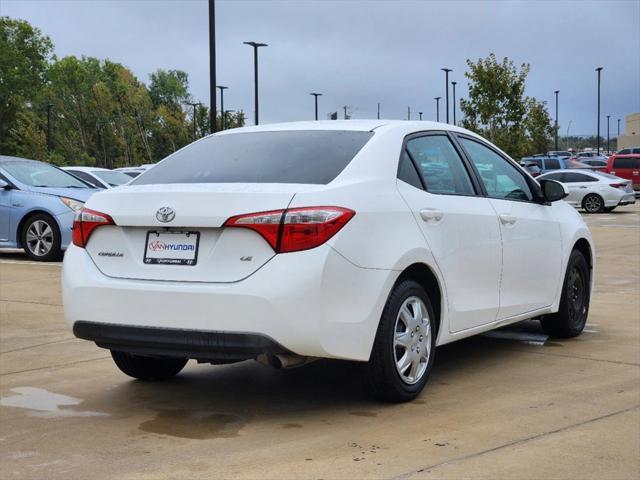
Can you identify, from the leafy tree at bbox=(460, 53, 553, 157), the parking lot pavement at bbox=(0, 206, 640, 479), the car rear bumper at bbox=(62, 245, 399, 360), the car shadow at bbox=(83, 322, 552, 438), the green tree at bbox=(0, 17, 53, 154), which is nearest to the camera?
the parking lot pavement at bbox=(0, 206, 640, 479)

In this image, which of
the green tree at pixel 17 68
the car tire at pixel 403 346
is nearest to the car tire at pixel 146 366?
the car tire at pixel 403 346

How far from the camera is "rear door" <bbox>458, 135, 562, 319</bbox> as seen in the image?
6500 mm

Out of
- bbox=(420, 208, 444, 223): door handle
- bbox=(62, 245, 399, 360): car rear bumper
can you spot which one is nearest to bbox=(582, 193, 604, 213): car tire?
bbox=(420, 208, 444, 223): door handle

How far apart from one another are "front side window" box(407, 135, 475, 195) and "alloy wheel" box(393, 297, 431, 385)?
2.53ft

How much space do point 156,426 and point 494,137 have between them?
53.8 m

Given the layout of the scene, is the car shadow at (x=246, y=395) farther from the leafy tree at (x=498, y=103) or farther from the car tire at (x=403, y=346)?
the leafy tree at (x=498, y=103)

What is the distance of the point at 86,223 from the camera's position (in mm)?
5352

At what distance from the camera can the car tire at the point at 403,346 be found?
5117mm

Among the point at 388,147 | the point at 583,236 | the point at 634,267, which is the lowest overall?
the point at 634,267

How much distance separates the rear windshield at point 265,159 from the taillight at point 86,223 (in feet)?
1.12

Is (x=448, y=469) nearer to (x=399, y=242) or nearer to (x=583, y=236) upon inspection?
(x=399, y=242)

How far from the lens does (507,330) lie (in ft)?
26.5

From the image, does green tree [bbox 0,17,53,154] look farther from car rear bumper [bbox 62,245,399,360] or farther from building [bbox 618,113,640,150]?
car rear bumper [bbox 62,245,399,360]

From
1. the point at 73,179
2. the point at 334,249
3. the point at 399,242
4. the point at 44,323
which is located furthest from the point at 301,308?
the point at 73,179
